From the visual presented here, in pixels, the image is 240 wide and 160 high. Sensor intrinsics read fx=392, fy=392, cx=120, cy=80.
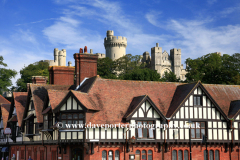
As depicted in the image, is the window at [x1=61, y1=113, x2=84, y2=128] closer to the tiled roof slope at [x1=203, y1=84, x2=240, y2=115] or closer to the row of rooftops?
the row of rooftops

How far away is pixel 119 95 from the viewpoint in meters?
32.4

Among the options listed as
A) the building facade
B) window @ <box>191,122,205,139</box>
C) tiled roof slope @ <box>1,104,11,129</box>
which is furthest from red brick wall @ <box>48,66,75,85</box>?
window @ <box>191,122,205,139</box>

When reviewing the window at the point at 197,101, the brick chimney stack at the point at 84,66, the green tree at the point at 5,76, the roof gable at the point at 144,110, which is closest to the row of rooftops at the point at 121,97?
the roof gable at the point at 144,110

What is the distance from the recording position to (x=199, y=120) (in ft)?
105

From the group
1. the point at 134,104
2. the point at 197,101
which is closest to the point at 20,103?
the point at 134,104

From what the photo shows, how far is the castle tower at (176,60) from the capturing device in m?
129

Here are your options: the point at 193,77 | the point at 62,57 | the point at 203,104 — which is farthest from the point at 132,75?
the point at 62,57

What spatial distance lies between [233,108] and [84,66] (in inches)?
541

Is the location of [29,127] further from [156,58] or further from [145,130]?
[156,58]

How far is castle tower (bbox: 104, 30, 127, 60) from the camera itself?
134625mm

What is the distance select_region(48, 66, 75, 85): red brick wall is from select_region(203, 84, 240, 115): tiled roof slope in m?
13.9

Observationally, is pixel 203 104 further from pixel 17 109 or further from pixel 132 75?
pixel 132 75

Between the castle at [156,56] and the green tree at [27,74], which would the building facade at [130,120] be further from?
the castle at [156,56]

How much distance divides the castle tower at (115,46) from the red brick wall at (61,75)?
93.3 m
